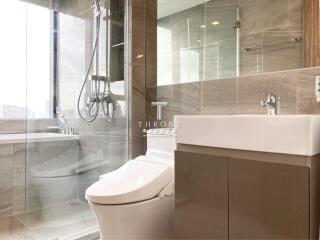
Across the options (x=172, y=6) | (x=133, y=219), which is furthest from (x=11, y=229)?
(x=172, y=6)

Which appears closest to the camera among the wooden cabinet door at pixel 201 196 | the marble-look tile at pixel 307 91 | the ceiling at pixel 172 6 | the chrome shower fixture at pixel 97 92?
the wooden cabinet door at pixel 201 196

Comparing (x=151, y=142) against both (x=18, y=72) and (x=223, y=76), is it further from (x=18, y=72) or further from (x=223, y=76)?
(x=18, y=72)

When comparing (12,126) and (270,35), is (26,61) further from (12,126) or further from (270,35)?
(270,35)

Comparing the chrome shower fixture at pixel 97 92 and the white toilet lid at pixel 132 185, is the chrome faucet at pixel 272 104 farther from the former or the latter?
the chrome shower fixture at pixel 97 92

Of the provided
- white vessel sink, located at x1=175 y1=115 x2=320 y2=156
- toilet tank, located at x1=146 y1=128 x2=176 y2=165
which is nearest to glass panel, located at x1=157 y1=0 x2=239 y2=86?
toilet tank, located at x1=146 y1=128 x2=176 y2=165

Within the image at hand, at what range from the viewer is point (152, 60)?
2.08 m

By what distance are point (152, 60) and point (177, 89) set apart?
0.38 meters

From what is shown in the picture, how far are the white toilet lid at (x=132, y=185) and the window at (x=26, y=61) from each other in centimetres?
95

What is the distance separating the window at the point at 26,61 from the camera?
1957 mm

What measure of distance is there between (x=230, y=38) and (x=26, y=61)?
1502mm

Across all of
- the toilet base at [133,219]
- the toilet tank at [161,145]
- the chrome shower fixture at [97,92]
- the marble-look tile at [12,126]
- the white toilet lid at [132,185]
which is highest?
the chrome shower fixture at [97,92]

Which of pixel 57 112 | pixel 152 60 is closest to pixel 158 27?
pixel 152 60

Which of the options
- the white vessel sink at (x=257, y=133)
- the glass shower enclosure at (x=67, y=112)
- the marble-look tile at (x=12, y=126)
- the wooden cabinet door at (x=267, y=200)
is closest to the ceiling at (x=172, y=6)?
the glass shower enclosure at (x=67, y=112)

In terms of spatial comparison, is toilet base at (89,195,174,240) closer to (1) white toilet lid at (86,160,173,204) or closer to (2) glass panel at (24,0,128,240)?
(1) white toilet lid at (86,160,173,204)
